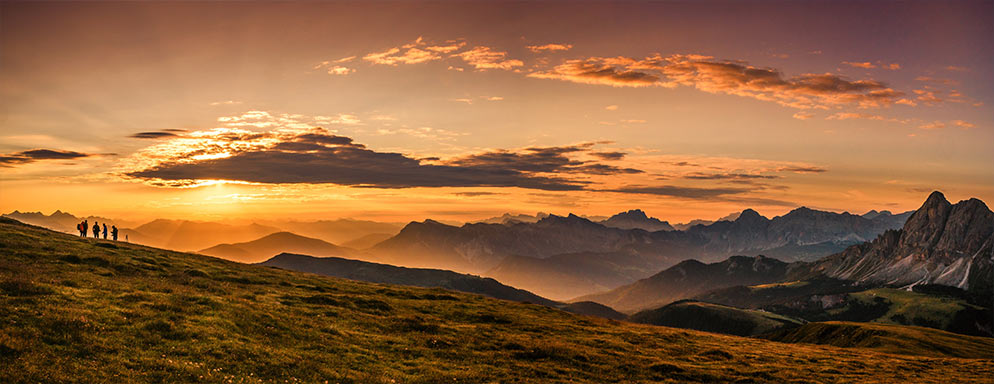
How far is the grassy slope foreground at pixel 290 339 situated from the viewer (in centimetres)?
3341

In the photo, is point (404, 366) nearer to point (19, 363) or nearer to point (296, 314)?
point (296, 314)

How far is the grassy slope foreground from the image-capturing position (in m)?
33.4

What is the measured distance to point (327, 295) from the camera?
242 ft

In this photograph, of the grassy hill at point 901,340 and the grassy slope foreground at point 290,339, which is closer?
the grassy slope foreground at point 290,339

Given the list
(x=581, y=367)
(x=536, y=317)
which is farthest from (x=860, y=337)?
(x=581, y=367)

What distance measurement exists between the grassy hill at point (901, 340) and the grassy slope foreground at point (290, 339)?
165 feet

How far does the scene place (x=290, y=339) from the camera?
46.1 meters

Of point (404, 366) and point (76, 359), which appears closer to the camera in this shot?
point (76, 359)

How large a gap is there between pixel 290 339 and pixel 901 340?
15031 centimetres

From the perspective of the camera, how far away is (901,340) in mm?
135125

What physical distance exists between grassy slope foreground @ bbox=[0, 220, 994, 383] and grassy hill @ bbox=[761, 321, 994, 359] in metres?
50.2

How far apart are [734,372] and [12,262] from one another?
251 ft

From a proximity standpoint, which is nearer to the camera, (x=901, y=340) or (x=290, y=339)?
(x=290, y=339)

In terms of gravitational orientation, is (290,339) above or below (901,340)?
above
